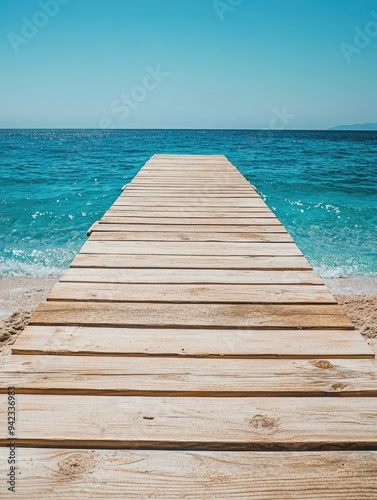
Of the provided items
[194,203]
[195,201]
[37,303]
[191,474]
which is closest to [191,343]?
[191,474]

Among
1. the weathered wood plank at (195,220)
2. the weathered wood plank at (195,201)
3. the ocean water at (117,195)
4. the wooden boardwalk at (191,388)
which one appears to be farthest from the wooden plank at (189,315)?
the ocean water at (117,195)

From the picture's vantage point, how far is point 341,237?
27.3 feet

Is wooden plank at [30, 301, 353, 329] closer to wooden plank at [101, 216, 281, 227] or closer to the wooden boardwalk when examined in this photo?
the wooden boardwalk

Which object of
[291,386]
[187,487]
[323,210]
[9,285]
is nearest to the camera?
[187,487]

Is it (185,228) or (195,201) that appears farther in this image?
(195,201)

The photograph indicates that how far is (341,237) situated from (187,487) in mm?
8179

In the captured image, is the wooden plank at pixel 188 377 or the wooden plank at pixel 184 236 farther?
the wooden plank at pixel 184 236

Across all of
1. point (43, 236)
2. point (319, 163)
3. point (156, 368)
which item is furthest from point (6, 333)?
point (319, 163)

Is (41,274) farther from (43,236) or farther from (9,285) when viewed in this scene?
(43,236)

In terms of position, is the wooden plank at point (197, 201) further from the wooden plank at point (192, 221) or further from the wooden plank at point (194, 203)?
the wooden plank at point (192, 221)

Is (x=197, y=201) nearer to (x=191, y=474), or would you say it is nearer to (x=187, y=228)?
(x=187, y=228)

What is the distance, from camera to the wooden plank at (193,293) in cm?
201

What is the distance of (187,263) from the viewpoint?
2.53m

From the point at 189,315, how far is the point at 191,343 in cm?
25
